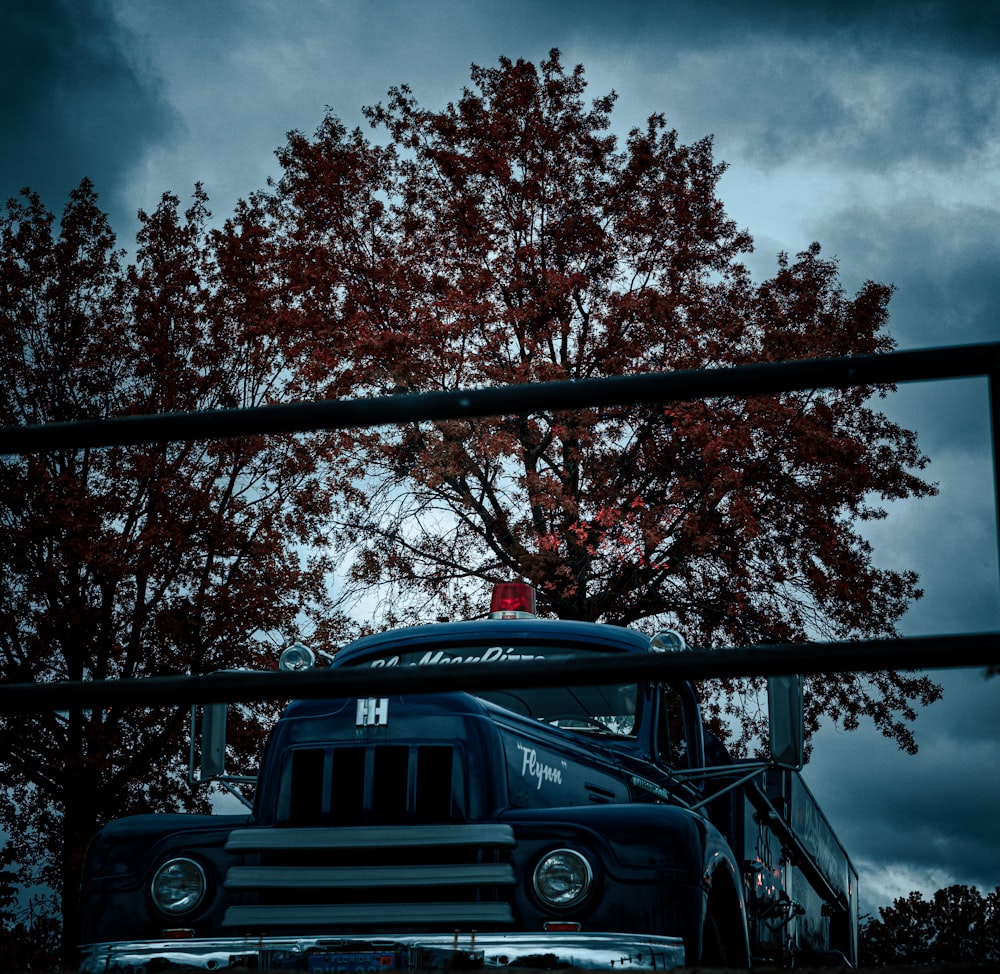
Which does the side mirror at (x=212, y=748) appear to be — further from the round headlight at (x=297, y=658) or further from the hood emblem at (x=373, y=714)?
the hood emblem at (x=373, y=714)

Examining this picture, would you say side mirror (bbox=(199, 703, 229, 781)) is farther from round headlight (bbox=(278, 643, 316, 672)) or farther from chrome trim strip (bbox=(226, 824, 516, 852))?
chrome trim strip (bbox=(226, 824, 516, 852))

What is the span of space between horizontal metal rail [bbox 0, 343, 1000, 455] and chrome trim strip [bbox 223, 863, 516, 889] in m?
3.14

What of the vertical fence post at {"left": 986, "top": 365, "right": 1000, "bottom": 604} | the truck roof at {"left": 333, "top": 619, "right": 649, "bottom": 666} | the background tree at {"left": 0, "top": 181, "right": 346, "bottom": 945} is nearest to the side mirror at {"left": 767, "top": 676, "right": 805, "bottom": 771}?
the truck roof at {"left": 333, "top": 619, "right": 649, "bottom": 666}

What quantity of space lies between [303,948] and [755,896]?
13.1ft

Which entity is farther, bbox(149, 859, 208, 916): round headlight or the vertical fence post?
bbox(149, 859, 208, 916): round headlight

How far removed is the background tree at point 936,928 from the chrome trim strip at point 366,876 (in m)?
15.1

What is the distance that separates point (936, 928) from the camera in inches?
765

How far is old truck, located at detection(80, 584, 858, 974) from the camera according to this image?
4793mm

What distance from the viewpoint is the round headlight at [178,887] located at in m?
5.46

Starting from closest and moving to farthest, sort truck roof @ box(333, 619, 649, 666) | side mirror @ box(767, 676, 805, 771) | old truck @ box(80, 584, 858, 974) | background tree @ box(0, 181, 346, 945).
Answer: old truck @ box(80, 584, 858, 974)
side mirror @ box(767, 676, 805, 771)
truck roof @ box(333, 619, 649, 666)
background tree @ box(0, 181, 346, 945)

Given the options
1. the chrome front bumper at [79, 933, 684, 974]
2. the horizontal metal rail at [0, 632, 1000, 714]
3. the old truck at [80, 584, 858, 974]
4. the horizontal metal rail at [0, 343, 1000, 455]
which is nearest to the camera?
the horizontal metal rail at [0, 632, 1000, 714]

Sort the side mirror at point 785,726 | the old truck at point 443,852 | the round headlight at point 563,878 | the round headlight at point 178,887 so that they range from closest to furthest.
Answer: the old truck at point 443,852
the round headlight at point 563,878
the round headlight at point 178,887
the side mirror at point 785,726

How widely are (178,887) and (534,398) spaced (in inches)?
159

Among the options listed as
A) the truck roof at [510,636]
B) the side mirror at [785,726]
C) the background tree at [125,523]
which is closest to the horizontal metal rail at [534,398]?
the side mirror at [785,726]
